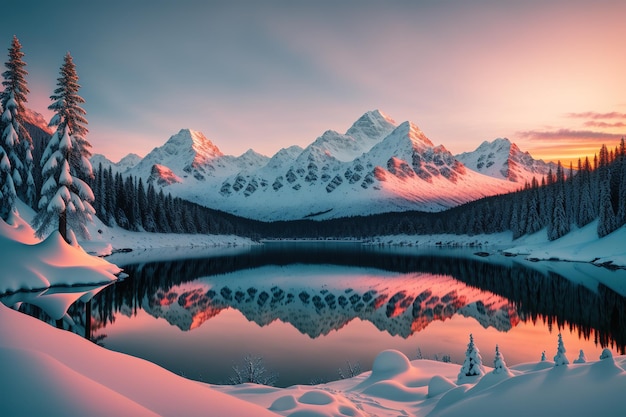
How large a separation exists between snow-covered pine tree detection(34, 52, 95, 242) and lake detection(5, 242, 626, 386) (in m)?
8.33

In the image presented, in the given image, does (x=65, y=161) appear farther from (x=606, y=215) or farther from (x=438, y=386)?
(x=606, y=215)

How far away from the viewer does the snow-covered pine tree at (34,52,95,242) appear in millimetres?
34188

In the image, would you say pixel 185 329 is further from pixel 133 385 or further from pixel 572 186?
pixel 572 186

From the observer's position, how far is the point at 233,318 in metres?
26.2

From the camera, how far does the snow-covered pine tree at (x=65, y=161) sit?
112 ft

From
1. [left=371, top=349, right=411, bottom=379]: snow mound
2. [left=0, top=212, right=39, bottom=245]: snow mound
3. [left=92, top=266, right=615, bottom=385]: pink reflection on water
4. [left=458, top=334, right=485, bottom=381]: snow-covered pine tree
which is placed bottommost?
[left=92, top=266, right=615, bottom=385]: pink reflection on water

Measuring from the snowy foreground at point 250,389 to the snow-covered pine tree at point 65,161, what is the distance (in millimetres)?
31048

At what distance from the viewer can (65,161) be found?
34688 mm

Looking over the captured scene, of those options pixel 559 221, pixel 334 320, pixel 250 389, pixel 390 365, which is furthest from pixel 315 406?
pixel 559 221

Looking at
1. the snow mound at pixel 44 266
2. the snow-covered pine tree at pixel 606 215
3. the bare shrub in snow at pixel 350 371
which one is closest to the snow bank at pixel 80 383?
the bare shrub in snow at pixel 350 371

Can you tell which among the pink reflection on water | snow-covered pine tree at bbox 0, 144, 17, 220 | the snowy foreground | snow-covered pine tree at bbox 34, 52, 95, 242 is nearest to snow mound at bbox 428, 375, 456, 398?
the snowy foreground

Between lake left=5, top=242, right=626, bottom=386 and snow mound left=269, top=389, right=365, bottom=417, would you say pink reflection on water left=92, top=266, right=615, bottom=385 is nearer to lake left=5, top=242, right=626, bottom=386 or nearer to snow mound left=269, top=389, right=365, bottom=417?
lake left=5, top=242, right=626, bottom=386

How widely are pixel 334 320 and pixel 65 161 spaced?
1076 inches

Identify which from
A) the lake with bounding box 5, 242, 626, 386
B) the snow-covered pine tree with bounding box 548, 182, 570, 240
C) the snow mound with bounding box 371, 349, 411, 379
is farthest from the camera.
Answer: the snow-covered pine tree with bounding box 548, 182, 570, 240
